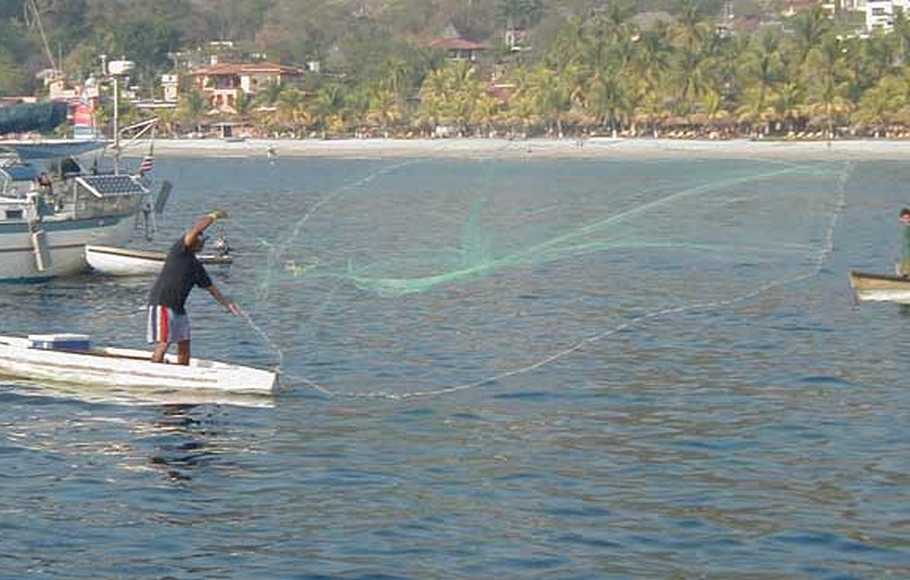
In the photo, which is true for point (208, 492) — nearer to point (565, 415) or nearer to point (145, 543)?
point (145, 543)

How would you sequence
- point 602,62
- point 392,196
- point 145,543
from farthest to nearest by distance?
1. point 602,62
2. point 392,196
3. point 145,543

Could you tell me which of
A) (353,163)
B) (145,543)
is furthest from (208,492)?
(353,163)

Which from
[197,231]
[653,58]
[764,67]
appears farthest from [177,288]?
[653,58]

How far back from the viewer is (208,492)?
2141 cm

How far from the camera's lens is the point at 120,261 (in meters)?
48.0

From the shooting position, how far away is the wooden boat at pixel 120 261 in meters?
47.9

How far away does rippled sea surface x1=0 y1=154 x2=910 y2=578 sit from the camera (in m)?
19.1

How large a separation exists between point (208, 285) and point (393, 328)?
431 inches

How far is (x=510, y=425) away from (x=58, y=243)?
24484 mm

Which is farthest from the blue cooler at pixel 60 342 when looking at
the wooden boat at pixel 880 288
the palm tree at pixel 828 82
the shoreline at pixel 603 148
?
the palm tree at pixel 828 82

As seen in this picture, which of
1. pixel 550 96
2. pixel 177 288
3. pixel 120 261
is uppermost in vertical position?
pixel 177 288

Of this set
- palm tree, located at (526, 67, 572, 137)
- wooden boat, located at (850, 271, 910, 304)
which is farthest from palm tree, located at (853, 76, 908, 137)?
wooden boat, located at (850, 271, 910, 304)

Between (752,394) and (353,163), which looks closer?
(752,394)

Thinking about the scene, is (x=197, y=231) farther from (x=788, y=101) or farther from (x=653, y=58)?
(x=653, y=58)
